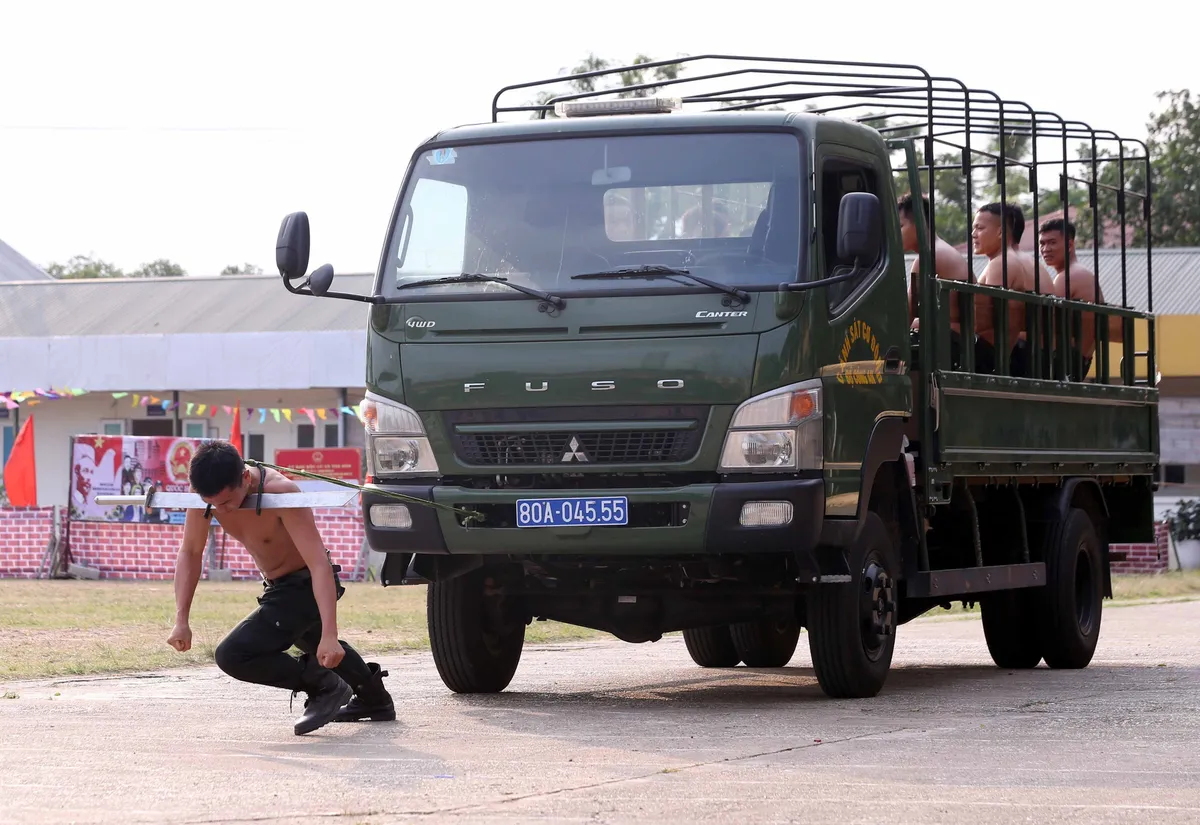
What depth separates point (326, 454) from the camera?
27.7m

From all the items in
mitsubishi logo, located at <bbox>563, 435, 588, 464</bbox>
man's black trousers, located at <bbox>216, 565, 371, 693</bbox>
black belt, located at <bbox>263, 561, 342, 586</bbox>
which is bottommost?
man's black trousers, located at <bbox>216, 565, 371, 693</bbox>

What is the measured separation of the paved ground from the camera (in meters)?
6.46

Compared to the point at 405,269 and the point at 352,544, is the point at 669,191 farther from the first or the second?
the point at 352,544

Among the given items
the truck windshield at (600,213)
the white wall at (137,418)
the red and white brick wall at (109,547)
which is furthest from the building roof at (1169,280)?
the truck windshield at (600,213)

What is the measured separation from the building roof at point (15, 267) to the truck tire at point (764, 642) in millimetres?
42447

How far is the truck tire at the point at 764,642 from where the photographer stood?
13.0 m

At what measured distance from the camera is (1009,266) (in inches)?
483

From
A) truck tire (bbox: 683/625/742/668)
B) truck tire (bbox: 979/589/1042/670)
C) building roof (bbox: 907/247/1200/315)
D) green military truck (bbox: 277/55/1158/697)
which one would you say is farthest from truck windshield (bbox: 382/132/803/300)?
building roof (bbox: 907/247/1200/315)

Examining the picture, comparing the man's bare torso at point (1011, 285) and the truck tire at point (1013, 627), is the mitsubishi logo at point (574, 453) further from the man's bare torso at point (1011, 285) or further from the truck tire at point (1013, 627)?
the truck tire at point (1013, 627)

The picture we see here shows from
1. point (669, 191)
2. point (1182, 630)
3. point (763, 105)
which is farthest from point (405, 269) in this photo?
point (1182, 630)

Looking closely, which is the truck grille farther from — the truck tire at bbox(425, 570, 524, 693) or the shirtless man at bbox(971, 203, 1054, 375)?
the shirtless man at bbox(971, 203, 1054, 375)

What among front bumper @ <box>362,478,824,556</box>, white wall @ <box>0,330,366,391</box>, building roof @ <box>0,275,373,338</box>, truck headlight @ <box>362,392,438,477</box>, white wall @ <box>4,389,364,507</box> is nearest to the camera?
front bumper @ <box>362,478,824,556</box>

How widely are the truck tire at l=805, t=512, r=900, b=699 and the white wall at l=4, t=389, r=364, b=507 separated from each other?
26.6m

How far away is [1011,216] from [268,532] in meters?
5.53
